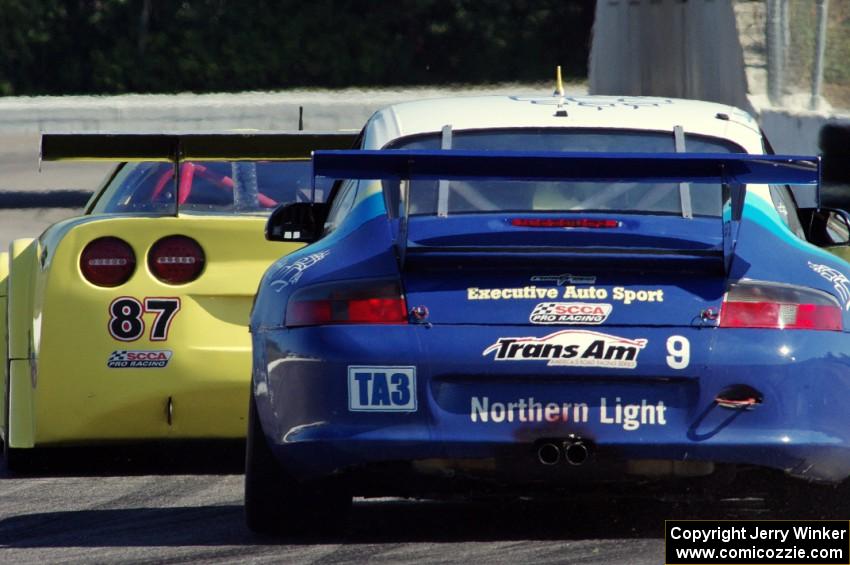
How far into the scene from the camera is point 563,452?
5.23m

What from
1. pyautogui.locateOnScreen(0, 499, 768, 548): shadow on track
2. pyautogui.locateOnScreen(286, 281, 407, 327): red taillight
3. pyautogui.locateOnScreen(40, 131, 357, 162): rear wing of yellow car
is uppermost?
pyautogui.locateOnScreen(40, 131, 357, 162): rear wing of yellow car

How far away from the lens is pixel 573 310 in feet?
17.0

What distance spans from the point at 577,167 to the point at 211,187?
282 cm

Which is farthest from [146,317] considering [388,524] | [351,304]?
[351,304]

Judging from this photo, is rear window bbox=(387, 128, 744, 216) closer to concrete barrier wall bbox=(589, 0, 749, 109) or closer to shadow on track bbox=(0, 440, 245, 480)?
shadow on track bbox=(0, 440, 245, 480)

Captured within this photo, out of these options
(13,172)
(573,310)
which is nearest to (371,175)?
(573,310)

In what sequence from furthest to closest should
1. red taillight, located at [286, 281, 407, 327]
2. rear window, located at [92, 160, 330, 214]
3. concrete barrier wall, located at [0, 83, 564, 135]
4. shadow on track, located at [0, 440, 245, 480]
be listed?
concrete barrier wall, located at [0, 83, 564, 135], rear window, located at [92, 160, 330, 214], shadow on track, located at [0, 440, 245, 480], red taillight, located at [286, 281, 407, 327]

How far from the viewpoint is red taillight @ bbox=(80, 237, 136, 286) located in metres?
7.06

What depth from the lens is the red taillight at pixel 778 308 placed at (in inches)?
205

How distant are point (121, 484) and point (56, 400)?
37 cm

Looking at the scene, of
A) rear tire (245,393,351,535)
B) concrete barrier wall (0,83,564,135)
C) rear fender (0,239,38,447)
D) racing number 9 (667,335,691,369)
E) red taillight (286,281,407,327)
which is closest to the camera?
racing number 9 (667,335,691,369)

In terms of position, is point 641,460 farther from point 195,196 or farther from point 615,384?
point 195,196

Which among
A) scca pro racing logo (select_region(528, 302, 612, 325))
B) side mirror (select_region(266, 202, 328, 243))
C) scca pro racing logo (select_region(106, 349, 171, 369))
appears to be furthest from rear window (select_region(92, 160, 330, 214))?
A: scca pro racing logo (select_region(528, 302, 612, 325))

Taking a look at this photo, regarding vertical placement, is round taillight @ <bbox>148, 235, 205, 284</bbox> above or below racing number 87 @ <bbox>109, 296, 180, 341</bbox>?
above
